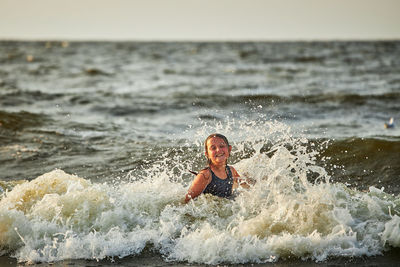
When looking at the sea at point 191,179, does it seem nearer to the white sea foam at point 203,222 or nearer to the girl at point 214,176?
the white sea foam at point 203,222

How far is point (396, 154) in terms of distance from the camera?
33.5ft

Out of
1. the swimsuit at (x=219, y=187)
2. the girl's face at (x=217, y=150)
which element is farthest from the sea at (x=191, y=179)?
the girl's face at (x=217, y=150)

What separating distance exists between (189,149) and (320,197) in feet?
15.5

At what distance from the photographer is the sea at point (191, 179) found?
571 centimetres

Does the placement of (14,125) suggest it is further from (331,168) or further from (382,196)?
(382,196)

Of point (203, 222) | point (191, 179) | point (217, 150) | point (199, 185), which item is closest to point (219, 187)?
point (199, 185)

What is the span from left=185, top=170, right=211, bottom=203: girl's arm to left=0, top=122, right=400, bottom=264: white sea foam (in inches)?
4.4

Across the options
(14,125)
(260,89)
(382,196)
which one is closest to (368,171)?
(382,196)

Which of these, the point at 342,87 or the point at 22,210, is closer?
the point at 22,210

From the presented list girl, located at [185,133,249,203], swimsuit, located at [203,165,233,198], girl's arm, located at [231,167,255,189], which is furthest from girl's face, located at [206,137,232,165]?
girl's arm, located at [231,167,255,189]

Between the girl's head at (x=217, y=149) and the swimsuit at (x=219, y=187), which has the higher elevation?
the girl's head at (x=217, y=149)

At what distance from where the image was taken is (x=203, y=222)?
21.0ft

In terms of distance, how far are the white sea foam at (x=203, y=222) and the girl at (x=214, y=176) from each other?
0.12 meters

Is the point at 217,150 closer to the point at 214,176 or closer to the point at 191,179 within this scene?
the point at 214,176
